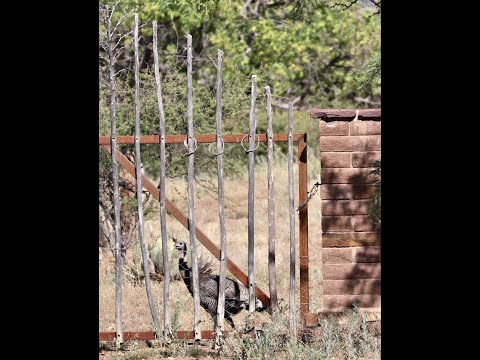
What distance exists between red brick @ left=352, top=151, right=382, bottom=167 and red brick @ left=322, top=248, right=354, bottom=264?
653 millimetres

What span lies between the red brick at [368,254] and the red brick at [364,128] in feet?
2.85

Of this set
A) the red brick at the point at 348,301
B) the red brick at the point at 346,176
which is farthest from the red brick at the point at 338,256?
the red brick at the point at 346,176

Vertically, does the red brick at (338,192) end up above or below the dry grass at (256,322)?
above

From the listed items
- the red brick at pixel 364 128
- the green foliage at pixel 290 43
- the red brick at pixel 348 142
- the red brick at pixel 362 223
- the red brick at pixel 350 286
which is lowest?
the red brick at pixel 350 286

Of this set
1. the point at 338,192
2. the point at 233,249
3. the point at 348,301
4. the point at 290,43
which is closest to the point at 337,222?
the point at 338,192

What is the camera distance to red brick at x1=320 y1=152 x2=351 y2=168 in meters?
7.48

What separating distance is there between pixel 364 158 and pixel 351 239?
62 cm

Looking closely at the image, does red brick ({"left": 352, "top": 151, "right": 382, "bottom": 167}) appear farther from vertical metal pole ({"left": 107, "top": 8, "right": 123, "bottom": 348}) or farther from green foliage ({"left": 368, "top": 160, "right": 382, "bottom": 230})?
vertical metal pole ({"left": 107, "top": 8, "right": 123, "bottom": 348})

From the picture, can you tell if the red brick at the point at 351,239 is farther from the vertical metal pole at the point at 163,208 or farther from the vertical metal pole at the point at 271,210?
the vertical metal pole at the point at 163,208

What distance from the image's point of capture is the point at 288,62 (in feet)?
58.9

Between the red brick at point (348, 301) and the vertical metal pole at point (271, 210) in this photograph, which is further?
the red brick at point (348, 301)

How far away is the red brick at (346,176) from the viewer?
748cm
